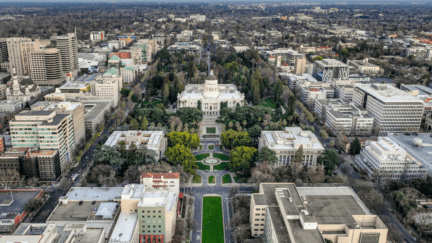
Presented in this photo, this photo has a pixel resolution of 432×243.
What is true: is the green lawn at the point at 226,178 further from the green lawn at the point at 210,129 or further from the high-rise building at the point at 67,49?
the high-rise building at the point at 67,49

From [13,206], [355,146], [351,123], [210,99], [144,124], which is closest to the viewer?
[13,206]

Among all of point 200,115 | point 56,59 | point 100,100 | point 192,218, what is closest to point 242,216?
point 192,218

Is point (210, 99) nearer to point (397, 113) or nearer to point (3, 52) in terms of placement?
point (397, 113)

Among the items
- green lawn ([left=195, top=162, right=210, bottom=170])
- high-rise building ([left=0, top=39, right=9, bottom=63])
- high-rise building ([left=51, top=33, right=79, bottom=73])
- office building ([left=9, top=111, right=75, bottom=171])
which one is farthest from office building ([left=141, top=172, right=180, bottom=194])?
high-rise building ([left=0, top=39, right=9, bottom=63])

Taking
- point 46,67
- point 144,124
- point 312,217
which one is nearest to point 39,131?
point 144,124

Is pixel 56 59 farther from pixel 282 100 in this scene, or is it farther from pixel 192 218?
pixel 192 218
